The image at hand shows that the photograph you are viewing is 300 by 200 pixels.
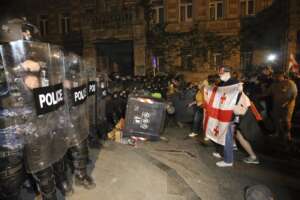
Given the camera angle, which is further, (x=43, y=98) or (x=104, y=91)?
(x=104, y=91)

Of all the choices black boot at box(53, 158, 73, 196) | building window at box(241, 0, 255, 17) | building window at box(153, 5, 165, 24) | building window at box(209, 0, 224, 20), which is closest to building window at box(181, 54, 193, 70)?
building window at box(209, 0, 224, 20)

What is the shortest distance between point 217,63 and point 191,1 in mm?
4450

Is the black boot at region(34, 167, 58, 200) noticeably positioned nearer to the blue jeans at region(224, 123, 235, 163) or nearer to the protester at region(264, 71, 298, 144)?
the blue jeans at region(224, 123, 235, 163)

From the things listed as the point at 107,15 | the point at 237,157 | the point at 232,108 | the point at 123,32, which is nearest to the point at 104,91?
the point at 232,108

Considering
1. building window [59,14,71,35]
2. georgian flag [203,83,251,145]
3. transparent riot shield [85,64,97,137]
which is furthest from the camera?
building window [59,14,71,35]

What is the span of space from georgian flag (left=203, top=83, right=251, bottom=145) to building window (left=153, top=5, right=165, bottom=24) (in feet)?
38.1

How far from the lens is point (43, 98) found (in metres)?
→ 2.43

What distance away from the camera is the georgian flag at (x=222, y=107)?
4211mm

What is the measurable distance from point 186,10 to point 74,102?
13344 millimetres

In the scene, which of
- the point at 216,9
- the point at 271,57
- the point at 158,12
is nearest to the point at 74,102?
the point at 271,57

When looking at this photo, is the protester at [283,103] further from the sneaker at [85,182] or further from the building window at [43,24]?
the building window at [43,24]

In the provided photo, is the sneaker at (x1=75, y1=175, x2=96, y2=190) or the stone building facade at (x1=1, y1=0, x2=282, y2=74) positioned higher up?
the stone building facade at (x1=1, y1=0, x2=282, y2=74)

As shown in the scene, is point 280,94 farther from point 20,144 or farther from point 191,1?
point 191,1

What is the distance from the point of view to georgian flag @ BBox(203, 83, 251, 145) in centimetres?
421
